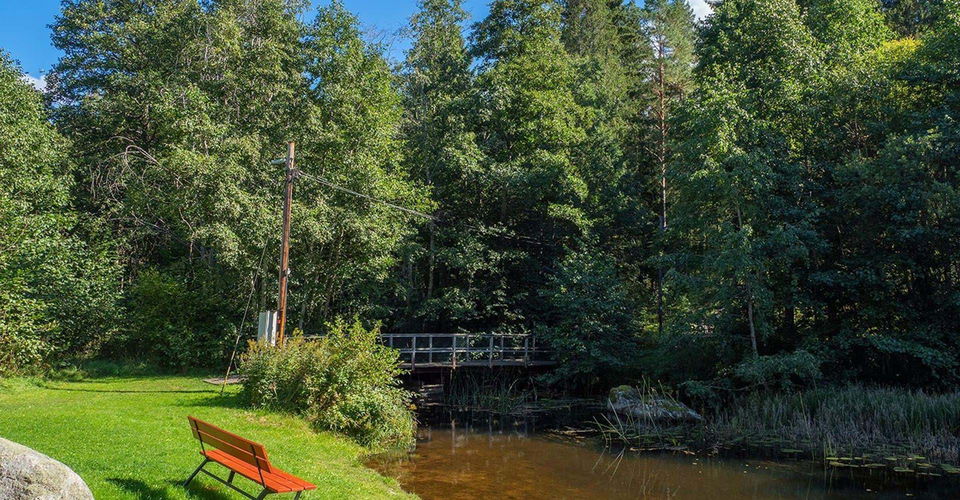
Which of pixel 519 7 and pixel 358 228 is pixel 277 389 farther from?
pixel 519 7

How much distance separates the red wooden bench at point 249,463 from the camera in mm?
6633

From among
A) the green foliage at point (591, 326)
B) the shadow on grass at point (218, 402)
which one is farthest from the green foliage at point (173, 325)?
the green foliage at point (591, 326)

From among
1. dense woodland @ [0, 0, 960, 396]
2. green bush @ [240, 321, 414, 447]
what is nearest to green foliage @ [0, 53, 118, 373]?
dense woodland @ [0, 0, 960, 396]

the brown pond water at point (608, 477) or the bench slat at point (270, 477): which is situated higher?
the bench slat at point (270, 477)

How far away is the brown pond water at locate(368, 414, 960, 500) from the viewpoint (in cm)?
1158

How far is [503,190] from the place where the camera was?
29844 millimetres

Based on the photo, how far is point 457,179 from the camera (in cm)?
3034

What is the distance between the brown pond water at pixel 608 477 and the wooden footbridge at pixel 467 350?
23.5 ft

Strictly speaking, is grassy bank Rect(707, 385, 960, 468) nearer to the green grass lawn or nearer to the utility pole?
the green grass lawn

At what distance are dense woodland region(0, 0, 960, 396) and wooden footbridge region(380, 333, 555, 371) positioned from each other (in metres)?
1.37

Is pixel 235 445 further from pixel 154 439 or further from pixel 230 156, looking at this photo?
pixel 230 156

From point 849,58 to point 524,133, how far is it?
13.4 m

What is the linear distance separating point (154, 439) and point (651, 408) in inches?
553

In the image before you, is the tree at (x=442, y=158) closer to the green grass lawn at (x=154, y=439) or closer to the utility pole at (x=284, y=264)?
the utility pole at (x=284, y=264)
